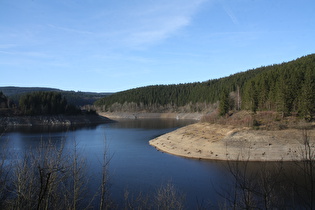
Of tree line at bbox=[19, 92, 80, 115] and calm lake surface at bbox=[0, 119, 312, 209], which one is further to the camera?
tree line at bbox=[19, 92, 80, 115]

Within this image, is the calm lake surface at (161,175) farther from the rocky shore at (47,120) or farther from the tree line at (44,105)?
the tree line at (44,105)

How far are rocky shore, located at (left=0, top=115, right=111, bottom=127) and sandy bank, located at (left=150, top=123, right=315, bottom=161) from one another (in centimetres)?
5928

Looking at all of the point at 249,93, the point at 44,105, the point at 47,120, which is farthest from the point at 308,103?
the point at 44,105

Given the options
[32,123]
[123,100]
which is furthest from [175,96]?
[32,123]

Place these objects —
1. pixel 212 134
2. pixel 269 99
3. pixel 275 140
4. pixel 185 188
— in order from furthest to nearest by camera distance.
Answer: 1. pixel 269 99
2. pixel 212 134
3. pixel 275 140
4. pixel 185 188

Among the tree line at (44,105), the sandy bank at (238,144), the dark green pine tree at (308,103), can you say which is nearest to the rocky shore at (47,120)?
the tree line at (44,105)

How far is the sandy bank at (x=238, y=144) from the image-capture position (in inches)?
1275

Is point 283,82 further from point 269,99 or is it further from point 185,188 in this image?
point 185,188

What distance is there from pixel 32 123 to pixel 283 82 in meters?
76.9

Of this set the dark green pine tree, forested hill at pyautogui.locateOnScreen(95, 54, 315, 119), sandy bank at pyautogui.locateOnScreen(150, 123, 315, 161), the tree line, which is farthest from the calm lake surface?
the tree line

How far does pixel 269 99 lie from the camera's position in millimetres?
53781

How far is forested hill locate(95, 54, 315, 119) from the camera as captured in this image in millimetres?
43906

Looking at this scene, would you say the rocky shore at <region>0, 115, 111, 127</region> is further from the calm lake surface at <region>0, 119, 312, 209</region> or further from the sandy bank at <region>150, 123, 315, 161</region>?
the sandy bank at <region>150, 123, 315, 161</region>

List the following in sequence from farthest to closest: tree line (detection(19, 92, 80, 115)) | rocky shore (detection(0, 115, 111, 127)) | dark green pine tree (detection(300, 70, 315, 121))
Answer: tree line (detection(19, 92, 80, 115)), rocky shore (detection(0, 115, 111, 127)), dark green pine tree (detection(300, 70, 315, 121))
